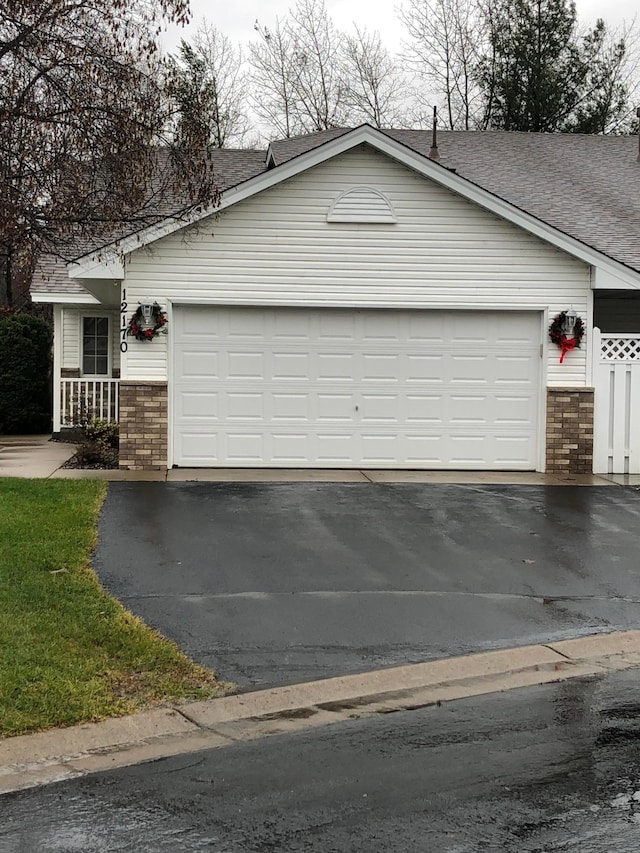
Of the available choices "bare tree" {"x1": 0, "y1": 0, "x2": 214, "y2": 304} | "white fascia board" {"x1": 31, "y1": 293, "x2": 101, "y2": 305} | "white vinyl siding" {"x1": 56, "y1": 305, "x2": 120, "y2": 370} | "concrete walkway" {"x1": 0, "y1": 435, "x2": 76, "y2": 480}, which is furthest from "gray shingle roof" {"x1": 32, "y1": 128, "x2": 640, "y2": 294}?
"bare tree" {"x1": 0, "y1": 0, "x2": 214, "y2": 304}

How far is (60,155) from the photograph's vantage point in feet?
31.0

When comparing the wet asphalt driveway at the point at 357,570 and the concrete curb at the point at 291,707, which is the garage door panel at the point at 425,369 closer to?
the wet asphalt driveway at the point at 357,570

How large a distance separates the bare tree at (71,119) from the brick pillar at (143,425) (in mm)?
3956

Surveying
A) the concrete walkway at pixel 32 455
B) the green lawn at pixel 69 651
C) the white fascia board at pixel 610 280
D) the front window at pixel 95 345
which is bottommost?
the green lawn at pixel 69 651

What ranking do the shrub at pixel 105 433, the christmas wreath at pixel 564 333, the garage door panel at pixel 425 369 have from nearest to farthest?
the christmas wreath at pixel 564 333 < the garage door panel at pixel 425 369 < the shrub at pixel 105 433

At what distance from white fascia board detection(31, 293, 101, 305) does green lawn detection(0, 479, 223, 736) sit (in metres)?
10.7

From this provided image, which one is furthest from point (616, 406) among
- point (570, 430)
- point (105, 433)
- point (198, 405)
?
point (105, 433)

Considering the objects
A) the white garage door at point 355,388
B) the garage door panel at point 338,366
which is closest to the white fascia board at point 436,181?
the white garage door at point 355,388

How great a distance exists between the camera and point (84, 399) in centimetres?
1906

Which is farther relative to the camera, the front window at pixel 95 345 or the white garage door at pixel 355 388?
the front window at pixel 95 345

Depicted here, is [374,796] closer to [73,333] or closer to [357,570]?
[357,570]

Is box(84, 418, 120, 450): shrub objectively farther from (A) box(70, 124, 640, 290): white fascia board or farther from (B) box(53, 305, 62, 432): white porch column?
(A) box(70, 124, 640, 290): white fascia board

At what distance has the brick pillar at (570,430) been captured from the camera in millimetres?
14461

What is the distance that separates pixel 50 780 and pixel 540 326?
11553mm
